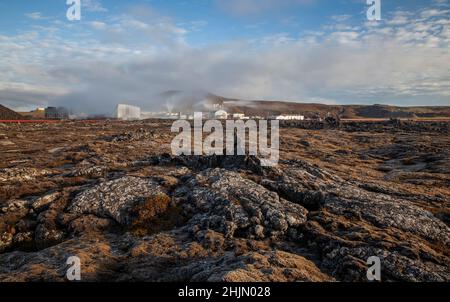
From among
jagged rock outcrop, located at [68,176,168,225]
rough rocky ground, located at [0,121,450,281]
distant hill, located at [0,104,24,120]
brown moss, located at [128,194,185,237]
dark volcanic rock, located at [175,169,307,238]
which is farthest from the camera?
distant hill, located at [0,104,24,120]

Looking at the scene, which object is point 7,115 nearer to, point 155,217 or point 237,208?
point 155,217

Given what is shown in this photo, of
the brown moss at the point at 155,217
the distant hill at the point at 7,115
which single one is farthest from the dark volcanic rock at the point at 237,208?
the distant hill at the point at 7,115

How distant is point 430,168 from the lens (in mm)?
44219

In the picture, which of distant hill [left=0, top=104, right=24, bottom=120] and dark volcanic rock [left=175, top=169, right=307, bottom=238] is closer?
dark volcanic rock [left=175, top=169, right=307, bottom=238]

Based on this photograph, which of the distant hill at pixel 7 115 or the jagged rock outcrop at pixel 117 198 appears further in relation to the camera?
the distant hill at pixel 7 115

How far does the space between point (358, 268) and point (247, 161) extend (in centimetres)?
1757

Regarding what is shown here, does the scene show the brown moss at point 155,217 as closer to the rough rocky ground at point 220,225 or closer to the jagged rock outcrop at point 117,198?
the rough rocky ground at point 220,225

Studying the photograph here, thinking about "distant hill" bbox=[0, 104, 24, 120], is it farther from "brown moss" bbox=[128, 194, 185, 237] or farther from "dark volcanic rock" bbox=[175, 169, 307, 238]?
"dark volcanic rock" bbox=[175, 169, 307, 238]

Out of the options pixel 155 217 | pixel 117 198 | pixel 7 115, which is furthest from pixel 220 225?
pixel 7 115

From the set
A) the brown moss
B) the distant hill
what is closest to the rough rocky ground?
the brown moss

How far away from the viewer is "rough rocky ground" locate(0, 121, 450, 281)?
14789mm

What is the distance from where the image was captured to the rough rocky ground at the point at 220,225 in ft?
48.5
